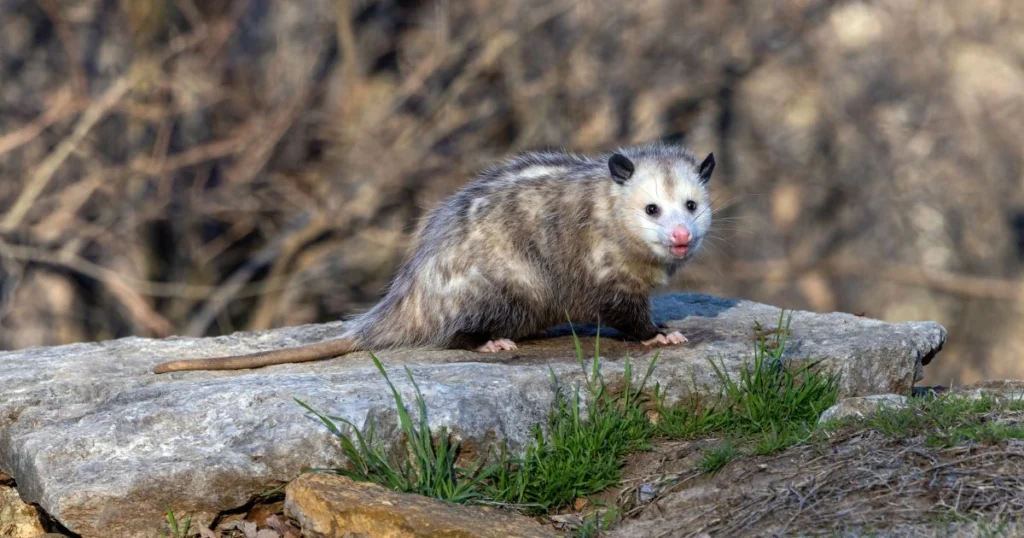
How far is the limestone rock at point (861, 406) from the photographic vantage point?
178 inches

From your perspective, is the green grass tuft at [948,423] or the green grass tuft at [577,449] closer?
the green grass tuft at [948,423]

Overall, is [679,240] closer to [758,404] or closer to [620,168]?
[620,168]

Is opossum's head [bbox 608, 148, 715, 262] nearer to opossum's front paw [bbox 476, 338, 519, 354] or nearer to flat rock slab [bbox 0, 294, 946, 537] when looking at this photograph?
flat rock slab [bbox 0, 294, 946, 537]

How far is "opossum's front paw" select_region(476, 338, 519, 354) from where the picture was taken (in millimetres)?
5395

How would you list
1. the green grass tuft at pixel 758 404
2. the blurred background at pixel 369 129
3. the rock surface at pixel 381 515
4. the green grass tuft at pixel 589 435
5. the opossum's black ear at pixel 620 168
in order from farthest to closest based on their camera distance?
1. the blurred background at pixel 369 129
2. the opossum's black ear at pixel 620 168
3. the green grass tuft at pixel 758 404
4. the green grass tuft at pixel 589 435
5. the rock surface at pixel 381 515

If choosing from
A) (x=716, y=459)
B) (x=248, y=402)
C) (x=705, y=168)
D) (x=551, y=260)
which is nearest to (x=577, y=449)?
(x=716, y=459)

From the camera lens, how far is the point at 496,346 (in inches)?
213

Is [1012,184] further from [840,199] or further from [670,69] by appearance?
[670,69]

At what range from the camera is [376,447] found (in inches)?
169

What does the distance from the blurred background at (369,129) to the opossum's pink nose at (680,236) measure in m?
5.38

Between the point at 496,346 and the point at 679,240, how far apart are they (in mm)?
820

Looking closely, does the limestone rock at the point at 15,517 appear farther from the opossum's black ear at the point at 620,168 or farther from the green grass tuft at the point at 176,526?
the opossum's black ear at the point at 620,168

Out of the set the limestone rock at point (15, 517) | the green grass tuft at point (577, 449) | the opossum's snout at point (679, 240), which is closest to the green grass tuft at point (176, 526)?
the limestone rock at point (15, 517)

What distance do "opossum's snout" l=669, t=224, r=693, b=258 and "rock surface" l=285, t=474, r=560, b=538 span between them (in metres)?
1.52
